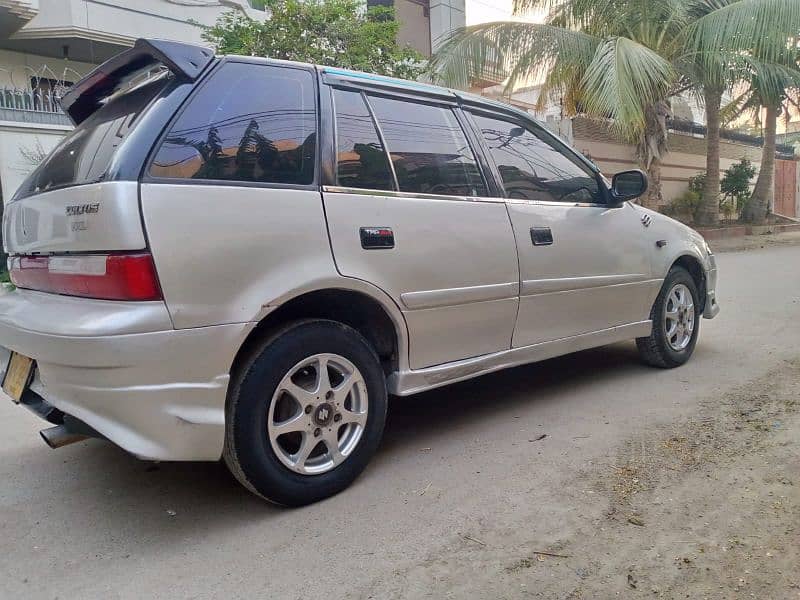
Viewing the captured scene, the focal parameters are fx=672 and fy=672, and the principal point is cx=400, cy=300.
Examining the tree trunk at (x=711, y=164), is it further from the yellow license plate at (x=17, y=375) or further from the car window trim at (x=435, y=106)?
the yellow license plate at (x=17, y=375)

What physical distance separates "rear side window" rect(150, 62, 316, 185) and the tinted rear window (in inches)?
8.1

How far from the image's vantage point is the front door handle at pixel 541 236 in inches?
149

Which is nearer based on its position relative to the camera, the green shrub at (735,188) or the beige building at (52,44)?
the beige building at (52,44)

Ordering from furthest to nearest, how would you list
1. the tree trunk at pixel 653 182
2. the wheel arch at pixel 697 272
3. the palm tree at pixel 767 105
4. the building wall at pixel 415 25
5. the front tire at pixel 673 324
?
1. the building wall at pixel 415 25
2. the tree trunk at pixel 653 182
3. the palm tree at pixel 767 105
4. the wheel arch at pixel 697 272
5. the front tire at pixel 673 324

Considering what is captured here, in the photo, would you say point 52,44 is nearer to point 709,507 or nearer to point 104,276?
point 104,276

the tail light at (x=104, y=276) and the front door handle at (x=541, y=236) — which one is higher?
the front door handle at (x=541, y=236)

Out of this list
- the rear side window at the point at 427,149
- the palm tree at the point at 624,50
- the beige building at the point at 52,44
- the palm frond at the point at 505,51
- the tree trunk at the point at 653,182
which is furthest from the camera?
the tree trunk at the point at 653,182

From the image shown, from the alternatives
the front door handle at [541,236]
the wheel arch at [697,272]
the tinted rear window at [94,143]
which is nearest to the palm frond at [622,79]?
the wheel arch at [697,272]

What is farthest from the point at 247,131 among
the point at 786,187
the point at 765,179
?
the point at 786,187

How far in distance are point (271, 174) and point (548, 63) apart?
11873 mm

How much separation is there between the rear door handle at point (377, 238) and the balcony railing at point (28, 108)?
845 centimetres

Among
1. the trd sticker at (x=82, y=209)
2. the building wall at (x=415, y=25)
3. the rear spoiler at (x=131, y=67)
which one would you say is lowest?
the trd sticker at (x=82, y=209)

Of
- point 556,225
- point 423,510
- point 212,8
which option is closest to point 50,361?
point 423,510

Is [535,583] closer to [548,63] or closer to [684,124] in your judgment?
[548,63]
